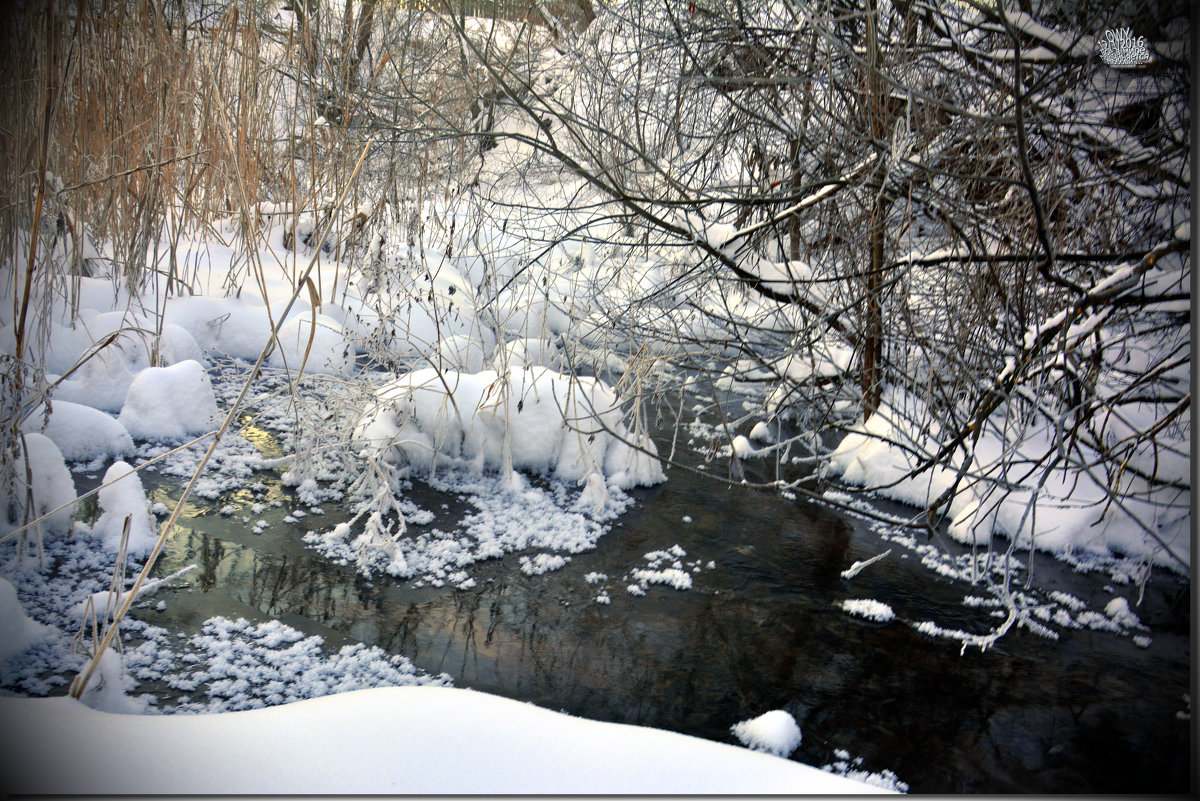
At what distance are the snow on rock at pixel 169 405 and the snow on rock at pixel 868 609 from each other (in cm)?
311

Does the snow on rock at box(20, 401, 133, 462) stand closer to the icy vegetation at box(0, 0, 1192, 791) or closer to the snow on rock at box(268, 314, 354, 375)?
the icy vegetation at box(0, 0, 1192, 791)

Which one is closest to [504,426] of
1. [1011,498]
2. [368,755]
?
[1011,498]

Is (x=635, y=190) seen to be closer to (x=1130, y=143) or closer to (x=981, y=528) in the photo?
(x=1130, y=143)

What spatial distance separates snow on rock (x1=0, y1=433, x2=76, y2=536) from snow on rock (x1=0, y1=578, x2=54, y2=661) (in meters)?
0.34

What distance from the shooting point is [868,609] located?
283 cm

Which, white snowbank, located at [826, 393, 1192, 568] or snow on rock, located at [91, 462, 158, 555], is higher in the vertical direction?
white snowbank, located at [826, 393, 1192, 568]

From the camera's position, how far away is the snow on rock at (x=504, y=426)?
3.71 m

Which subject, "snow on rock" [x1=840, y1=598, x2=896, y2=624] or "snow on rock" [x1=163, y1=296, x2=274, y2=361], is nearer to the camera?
"snow on rock" [x1=840, y1=598, x2=896, y2=624]

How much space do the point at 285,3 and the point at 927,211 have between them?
3385 mm

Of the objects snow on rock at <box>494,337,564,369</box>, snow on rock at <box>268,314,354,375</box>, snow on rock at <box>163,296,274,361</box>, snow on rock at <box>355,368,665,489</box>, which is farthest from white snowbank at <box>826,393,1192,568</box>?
snow on rock at <box>163,296,274,361</box>

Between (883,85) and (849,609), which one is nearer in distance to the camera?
(883,85)

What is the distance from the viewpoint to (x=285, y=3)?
390 cm

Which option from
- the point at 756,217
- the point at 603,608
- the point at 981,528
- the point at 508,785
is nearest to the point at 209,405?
the point at 603,608

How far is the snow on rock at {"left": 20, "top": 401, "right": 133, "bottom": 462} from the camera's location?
3113 millimetres
